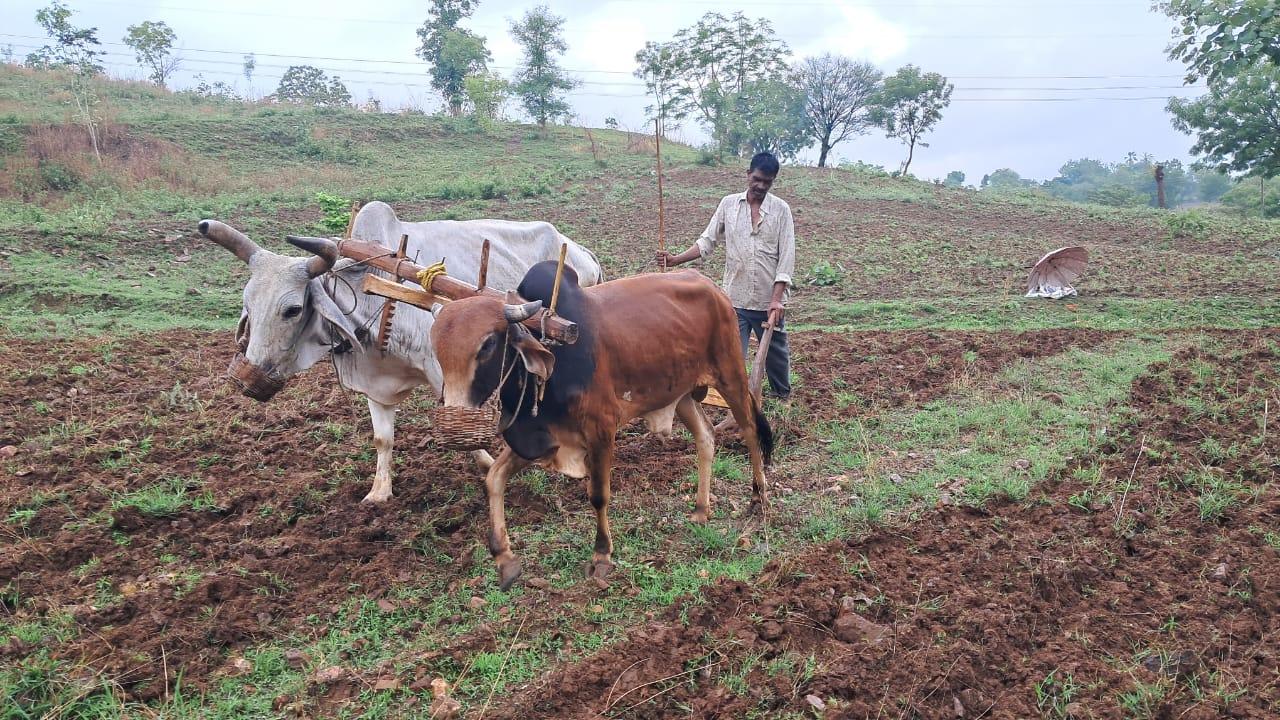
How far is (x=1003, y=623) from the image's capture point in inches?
138

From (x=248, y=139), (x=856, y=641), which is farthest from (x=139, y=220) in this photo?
(x=856, y=641)

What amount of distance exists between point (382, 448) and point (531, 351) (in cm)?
209

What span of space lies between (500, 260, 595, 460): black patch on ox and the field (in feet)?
2.53

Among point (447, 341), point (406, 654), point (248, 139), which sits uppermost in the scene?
point (248, 139)

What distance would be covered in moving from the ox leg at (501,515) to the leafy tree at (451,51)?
114ft

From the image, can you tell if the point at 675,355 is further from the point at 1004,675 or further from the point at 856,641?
the point at 1004,675

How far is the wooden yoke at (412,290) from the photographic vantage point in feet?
11.7

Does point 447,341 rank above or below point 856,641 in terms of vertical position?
above

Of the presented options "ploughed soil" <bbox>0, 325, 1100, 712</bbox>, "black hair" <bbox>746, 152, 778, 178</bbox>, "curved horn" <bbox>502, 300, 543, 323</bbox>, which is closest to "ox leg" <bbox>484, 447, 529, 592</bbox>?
"ploughed soil" <bbox>0, 325, 1100, 712</bbox>

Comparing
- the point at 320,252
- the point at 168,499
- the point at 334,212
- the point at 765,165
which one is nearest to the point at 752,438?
the point at 765,165

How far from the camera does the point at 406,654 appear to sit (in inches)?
137

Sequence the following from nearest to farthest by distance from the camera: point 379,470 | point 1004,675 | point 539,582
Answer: point 1004,675, point 539,582, point 379,470

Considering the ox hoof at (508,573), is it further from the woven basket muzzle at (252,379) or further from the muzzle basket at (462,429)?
the woven basket muzzle at (252,379)

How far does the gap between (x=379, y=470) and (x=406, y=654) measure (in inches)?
74.2
